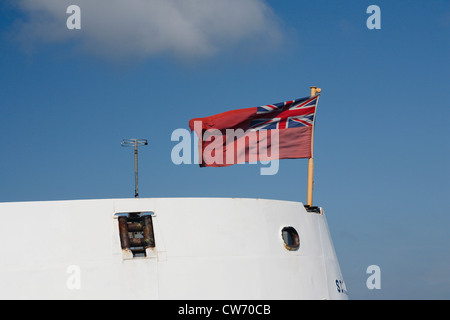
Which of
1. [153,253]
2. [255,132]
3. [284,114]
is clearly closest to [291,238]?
[153,253]

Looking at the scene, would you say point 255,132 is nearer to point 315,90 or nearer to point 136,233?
point 315,90

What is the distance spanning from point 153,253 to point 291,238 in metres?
3.33

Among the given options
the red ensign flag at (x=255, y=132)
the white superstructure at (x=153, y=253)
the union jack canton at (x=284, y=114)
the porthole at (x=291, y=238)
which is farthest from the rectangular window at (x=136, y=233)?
the union jack canton at (x=284, y=114)

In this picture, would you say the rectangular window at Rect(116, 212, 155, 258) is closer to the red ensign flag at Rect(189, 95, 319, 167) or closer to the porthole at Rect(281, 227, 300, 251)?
the porthole at Rect(281, 227, 300, 251)

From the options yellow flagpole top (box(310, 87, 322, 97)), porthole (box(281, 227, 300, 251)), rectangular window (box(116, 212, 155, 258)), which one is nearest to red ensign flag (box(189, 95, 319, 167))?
yellow flagpole top (box(310, 87, 322, 97))

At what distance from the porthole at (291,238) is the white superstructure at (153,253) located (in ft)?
0.48

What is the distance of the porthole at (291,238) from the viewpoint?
15719 millimetres

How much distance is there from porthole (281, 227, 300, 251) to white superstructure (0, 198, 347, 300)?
5.8 inches

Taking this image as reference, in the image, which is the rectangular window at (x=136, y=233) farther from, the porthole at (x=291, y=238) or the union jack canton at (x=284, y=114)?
the union jack canton at (x=284, y=114)

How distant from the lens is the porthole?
619 inches

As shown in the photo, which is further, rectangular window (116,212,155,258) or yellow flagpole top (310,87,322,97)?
yellow flagpole top (310,87,322,97)

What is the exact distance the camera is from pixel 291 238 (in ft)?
52.2

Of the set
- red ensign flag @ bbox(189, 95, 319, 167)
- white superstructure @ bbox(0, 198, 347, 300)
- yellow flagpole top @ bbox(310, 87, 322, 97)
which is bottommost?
white superstructure @ bbox(0, 198, 347, 300)
